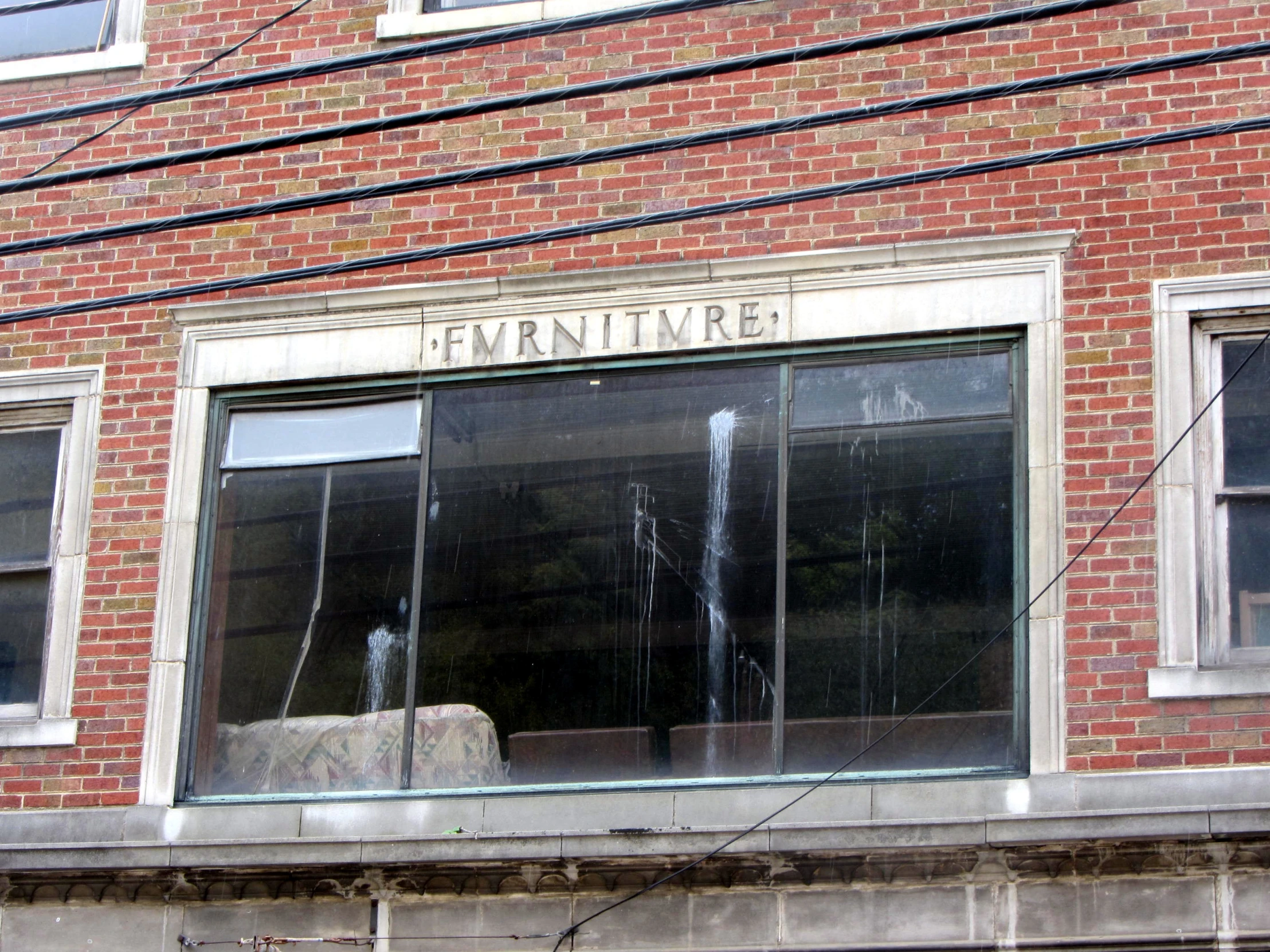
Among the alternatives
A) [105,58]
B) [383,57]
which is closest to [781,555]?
[383,57]

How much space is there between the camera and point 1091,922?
8.20m

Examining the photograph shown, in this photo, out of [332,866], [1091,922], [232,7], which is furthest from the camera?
[232,7]

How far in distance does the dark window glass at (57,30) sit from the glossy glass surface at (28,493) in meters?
2.39

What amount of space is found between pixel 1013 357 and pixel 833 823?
2.51 metres

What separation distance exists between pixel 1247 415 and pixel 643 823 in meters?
3.43

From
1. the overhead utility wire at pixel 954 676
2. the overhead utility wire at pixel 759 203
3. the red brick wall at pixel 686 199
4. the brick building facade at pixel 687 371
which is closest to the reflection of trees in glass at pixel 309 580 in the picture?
the brick building facade at pixel 687 371

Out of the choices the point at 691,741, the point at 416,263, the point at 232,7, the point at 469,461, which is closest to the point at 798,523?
the point at 691,741

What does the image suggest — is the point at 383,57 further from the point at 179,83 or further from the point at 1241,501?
the point at 1241,501

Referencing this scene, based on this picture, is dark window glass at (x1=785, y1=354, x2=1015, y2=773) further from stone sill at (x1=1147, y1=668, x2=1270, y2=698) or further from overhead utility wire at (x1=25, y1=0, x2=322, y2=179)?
overhead utility wire at (x1=25, y1=0, x2=322, y2=179)

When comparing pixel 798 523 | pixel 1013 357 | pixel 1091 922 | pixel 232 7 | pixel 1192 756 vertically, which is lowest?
pixel 1091 922

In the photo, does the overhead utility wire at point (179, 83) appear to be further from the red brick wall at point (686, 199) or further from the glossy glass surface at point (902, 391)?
the glossy glass surface at point (902, 391)

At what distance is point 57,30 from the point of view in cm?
1152

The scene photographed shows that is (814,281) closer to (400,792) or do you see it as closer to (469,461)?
(469,461)

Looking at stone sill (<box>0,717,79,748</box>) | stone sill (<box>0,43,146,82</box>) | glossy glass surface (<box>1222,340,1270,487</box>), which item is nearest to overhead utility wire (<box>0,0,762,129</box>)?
stone sill (<box>0,43,146,82</box>)
